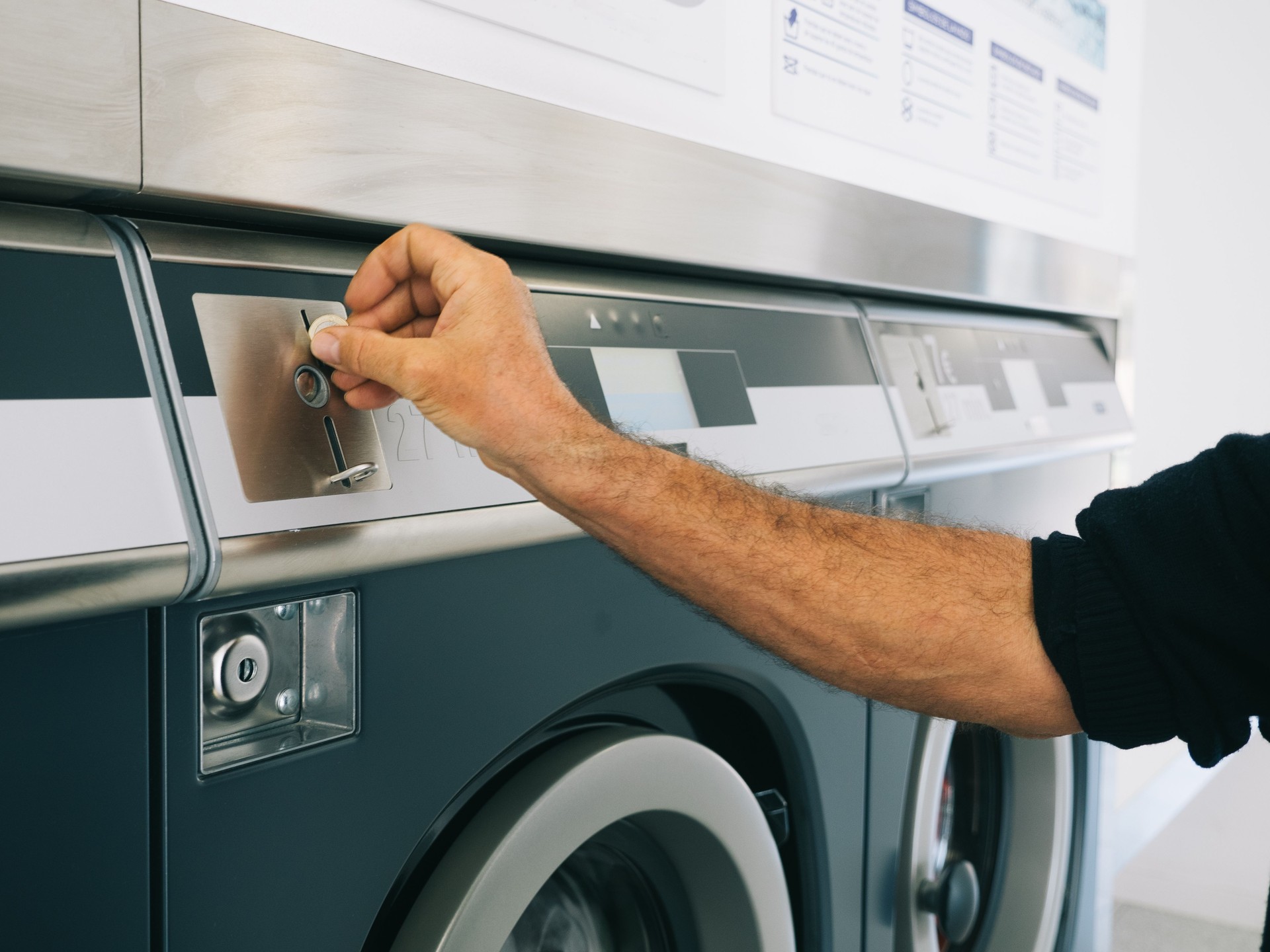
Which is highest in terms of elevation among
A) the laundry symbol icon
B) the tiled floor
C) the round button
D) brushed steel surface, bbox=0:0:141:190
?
the laundry symbol icon

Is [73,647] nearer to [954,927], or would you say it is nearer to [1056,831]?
[954,927]

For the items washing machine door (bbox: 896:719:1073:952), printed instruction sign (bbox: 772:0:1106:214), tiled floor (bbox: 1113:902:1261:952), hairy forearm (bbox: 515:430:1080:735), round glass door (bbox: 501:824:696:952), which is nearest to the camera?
hairy forearm (bbox: 515:430:1080:735)

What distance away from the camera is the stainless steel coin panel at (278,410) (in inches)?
21.0

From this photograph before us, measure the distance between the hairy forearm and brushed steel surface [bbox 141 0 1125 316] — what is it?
19 centimetres

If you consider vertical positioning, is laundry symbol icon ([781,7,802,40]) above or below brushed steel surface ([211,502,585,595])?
above

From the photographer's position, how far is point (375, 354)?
54 cm

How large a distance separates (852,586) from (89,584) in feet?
1.51

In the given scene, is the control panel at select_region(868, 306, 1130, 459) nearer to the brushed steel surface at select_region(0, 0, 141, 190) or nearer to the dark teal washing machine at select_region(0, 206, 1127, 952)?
the dark teal washing machine at select_region(0, 206, 1127, 952)

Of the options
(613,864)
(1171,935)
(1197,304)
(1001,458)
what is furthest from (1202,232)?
(613,864)

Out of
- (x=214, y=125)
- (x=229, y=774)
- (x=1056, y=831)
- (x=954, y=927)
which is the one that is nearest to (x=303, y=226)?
(x=214, y=125)

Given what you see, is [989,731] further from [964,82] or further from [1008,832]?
[964,82]

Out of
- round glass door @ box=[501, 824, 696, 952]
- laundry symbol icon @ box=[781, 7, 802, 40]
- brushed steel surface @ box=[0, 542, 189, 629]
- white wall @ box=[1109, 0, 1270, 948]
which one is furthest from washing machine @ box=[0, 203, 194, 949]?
white wall @ box=[1109, 0, 1270, 948]

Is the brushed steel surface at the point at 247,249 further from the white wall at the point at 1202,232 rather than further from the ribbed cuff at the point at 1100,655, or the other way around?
the white wall at the point at 1202,232

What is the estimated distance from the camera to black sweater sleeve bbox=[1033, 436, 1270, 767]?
663mm
